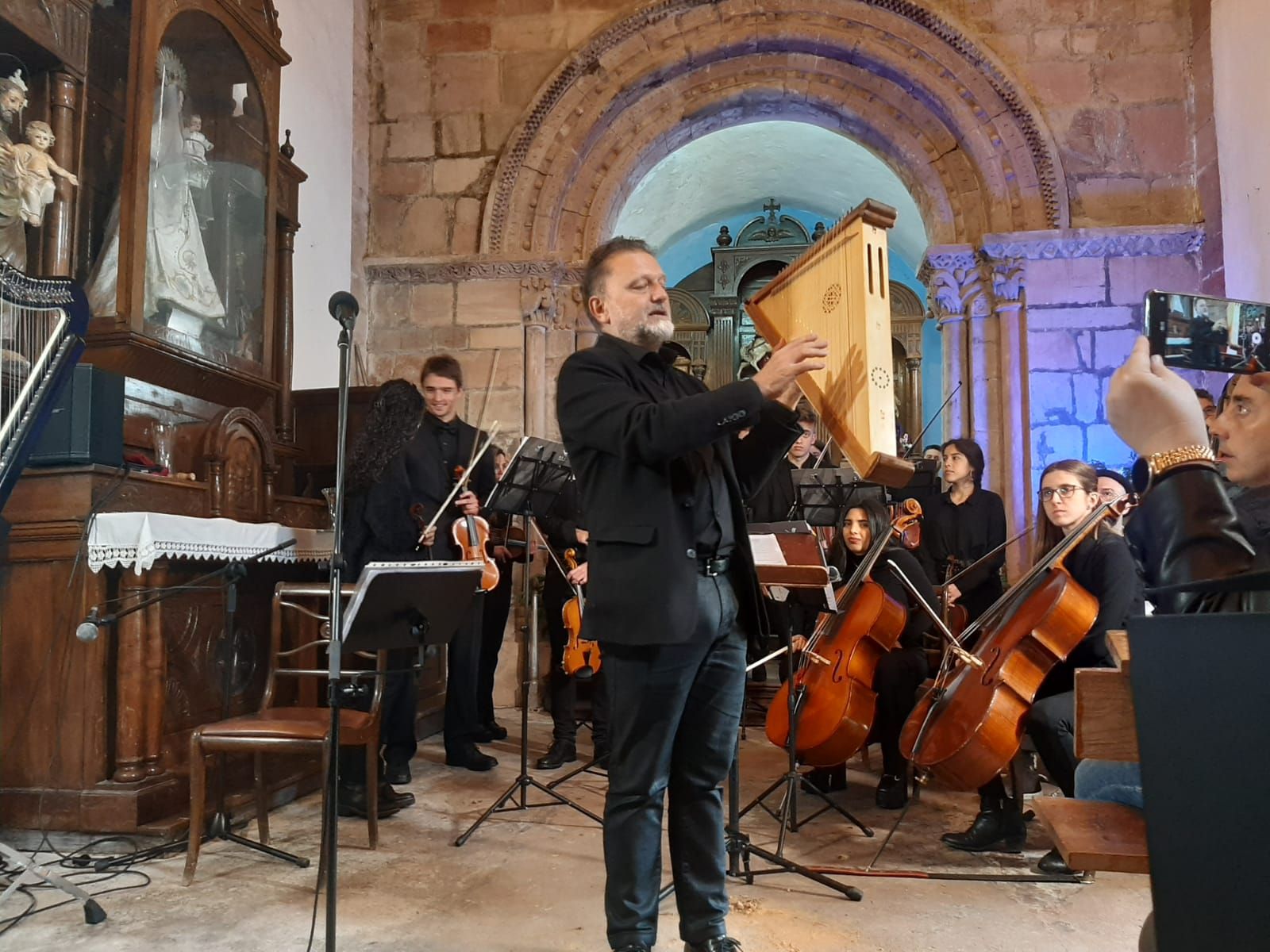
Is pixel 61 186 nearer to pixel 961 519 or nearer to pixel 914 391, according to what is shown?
pixel 961 519

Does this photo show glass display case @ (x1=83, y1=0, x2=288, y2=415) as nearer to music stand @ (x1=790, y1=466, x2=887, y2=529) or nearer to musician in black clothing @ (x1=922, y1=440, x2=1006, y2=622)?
music stand @ (x1=790, y1=466, x2=887, y2=529)

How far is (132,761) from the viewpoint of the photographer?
3553mm

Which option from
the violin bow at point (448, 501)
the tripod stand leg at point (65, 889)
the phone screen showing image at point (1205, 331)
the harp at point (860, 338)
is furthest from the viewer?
the violin bow at point (448, 501)

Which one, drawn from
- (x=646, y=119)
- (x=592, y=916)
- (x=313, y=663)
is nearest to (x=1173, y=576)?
(x=592, y=916)

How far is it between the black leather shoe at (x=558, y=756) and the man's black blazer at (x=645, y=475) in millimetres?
2812

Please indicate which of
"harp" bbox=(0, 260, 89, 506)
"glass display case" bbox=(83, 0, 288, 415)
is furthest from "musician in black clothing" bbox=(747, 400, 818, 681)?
"glass display case" bbox=(83, 0, 288, 415)

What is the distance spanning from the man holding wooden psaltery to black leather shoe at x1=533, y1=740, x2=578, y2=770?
2600 mm

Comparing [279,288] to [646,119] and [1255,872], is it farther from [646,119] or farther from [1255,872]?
[1255,872]

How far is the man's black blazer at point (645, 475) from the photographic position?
214cm

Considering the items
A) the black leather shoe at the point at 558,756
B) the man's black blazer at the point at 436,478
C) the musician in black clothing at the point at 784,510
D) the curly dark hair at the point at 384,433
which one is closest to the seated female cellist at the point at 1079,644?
the musician in black clothing at the point at 784,510

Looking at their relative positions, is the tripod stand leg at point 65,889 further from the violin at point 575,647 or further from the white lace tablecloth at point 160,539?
the violin at point 575,647

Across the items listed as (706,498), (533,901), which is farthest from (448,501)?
(706,498)

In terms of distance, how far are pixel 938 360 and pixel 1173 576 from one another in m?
12.4

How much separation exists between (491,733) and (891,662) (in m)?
2.49
